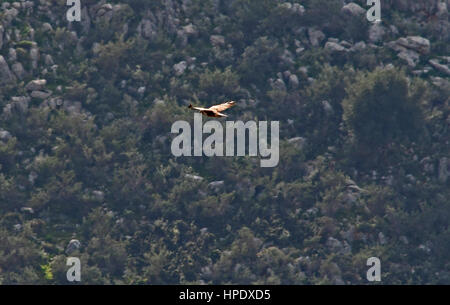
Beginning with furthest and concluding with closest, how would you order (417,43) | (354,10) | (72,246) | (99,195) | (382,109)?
(354,10) < (417,43) < (382,109) < (99,195) < (72,246)

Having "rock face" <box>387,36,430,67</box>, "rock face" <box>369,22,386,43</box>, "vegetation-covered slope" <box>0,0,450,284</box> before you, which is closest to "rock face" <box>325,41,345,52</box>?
"vegetation-covered slope" <box>0,0,450,284</box>

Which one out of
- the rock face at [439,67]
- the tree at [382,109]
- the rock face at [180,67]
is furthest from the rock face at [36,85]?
the rock face at [439,67]

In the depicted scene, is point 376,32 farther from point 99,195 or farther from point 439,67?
point 99,195

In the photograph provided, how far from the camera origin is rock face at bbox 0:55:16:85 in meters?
175

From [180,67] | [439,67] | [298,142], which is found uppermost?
[439,67]

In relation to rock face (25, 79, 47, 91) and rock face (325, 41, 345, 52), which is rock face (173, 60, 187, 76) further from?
rock face (325, 41, 345, 52)

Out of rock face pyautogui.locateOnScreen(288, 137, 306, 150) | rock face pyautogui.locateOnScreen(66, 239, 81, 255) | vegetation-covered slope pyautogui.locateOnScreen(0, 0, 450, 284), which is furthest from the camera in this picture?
rock face pyautogui.locateOnScreen(288, 137, 306, 150)

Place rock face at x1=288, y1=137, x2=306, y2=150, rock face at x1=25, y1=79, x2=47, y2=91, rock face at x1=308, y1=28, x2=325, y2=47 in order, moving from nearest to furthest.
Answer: rock face at x1=25, y1=79, x2=47, y2=91, rock face at x1=288, y1=137, x2=306, y2=150, rock face at x1=308, y1=28, x2=325, y2=47

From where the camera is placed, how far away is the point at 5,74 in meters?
176

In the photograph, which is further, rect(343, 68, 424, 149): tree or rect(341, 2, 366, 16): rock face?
rect(341, 2, 366, 16): rock face

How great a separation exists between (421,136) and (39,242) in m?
33.2

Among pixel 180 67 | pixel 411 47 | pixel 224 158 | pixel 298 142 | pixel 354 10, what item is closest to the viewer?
pixel 224 158

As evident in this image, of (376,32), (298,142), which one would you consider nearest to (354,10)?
(376,32)

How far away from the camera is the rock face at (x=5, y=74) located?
575 feet
